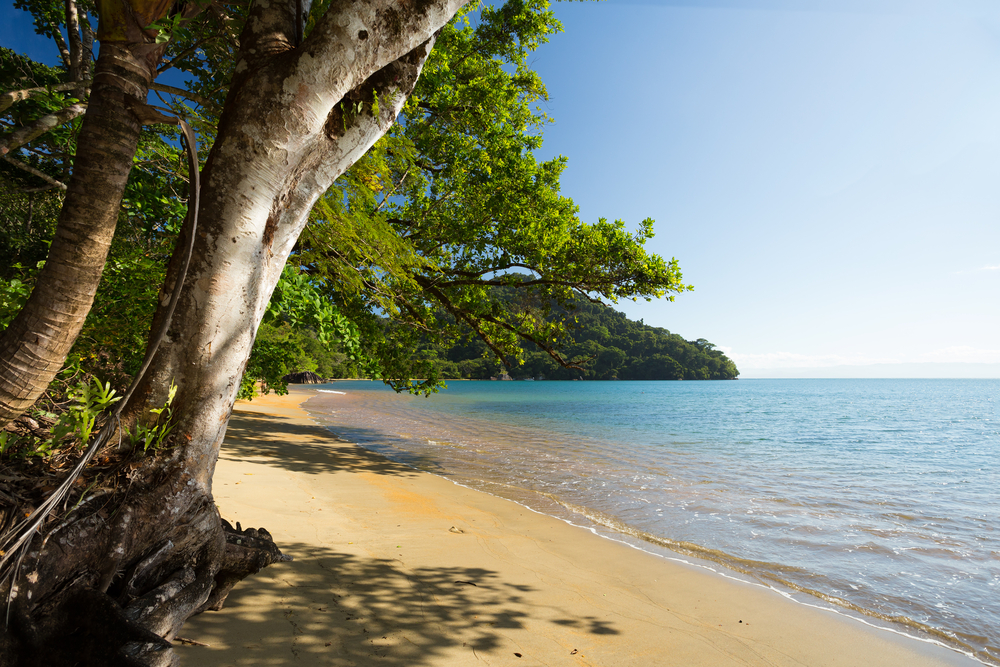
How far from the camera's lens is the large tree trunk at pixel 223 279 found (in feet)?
7.50

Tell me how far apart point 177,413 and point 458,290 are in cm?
848

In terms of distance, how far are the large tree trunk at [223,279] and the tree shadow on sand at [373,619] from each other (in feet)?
2.11

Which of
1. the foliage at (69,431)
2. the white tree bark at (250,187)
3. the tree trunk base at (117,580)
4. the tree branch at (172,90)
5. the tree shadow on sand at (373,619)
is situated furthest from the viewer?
the tree shadow on sand at (373,619)

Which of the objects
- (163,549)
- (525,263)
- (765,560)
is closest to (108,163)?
(163,549)

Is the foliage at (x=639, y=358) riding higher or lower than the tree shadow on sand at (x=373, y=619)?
higher

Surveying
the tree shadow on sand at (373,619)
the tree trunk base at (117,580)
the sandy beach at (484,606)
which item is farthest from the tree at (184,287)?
the sandy beach at (484,606)

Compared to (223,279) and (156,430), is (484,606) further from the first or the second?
(223,279)

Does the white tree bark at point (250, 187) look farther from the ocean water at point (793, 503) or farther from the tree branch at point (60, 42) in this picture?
the tree branch at point (60, 42)

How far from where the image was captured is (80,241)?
2316mm

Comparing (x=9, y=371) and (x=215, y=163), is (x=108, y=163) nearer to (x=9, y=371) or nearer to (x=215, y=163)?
(x=215, y=163)

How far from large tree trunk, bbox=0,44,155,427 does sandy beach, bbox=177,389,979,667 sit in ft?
5.94

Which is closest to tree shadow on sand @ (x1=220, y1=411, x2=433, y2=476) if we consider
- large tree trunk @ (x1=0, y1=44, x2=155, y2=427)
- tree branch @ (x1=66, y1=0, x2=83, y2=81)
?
tree branch @ (x1=66, y1=0, x2=83, y2=81)

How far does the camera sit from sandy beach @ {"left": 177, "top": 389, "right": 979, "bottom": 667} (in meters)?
3.09

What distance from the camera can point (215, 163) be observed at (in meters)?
2.54
